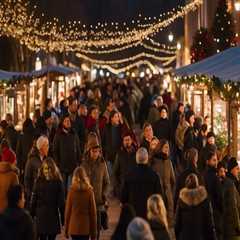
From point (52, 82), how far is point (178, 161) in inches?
911

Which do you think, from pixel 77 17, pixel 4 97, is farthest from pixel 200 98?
pixel 77 17

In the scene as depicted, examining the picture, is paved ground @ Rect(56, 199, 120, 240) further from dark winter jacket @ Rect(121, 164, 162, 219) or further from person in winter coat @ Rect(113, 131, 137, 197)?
dark winter jacket @ Rect(121, 164, 162, 219)

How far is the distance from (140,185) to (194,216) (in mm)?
1653

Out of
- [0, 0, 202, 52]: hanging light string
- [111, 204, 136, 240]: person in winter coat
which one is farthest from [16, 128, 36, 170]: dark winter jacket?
[0, 0, 202, 52]: hanging light string

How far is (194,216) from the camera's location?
38.9ft

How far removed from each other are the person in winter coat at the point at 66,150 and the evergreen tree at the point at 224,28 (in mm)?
23083

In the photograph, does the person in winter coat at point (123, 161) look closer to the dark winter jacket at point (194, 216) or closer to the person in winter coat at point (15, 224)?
the dark winter jacket at point (194, 216)

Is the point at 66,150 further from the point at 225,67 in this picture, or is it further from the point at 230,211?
the point at 230,211

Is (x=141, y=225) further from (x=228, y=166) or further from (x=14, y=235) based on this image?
(x=228, y=166)

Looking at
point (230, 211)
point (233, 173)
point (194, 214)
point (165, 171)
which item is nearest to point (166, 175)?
point (165, 171)

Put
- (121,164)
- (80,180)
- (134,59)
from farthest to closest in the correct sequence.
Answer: (134,59) → (121,164) → (80,180)

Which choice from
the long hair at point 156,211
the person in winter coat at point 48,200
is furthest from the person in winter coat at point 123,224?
the person in winter coat at point 48,200

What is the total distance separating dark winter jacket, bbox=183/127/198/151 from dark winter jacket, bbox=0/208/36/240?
10.2m

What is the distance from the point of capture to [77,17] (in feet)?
249
